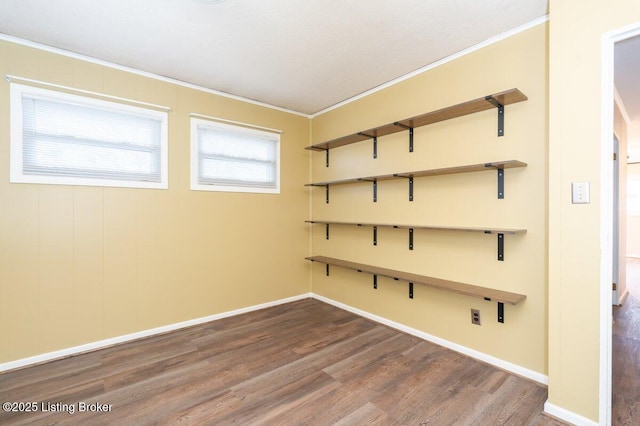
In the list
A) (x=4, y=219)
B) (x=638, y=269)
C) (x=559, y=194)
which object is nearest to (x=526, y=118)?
(x=559, y=194)

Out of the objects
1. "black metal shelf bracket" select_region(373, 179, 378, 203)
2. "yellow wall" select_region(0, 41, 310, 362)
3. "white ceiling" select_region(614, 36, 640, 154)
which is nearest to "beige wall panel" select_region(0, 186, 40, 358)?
"yellow wall" select_region(0, 41, 310, 362)

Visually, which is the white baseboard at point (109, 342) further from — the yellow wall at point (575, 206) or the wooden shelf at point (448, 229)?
the yellow wall at point (575, 206)

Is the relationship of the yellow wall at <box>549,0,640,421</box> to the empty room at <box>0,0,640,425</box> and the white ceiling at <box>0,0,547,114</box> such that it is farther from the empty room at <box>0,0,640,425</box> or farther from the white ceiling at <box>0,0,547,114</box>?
the white ceiling at <box>0,0,547,114</box>

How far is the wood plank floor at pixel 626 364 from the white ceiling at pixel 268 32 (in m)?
2.56

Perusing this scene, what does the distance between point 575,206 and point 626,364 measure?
166 centimetres

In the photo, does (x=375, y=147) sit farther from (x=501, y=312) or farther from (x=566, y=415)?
(x=566, y=415)

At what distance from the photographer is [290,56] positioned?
2.55 metres

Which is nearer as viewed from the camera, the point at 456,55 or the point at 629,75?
the point at 456,55

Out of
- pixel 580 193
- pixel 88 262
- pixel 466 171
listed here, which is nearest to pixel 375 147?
pixel 466 171

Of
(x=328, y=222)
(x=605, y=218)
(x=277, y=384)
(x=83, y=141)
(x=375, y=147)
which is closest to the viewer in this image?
(x=605, y=218)

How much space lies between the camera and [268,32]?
2207 mm

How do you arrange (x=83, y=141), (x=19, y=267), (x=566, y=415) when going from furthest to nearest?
(x=83, y=141)
(x=19, y=267)
(x=566, y=415)

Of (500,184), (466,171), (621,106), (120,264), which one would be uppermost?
(621,106)

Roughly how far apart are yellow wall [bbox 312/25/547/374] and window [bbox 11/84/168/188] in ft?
6.91
